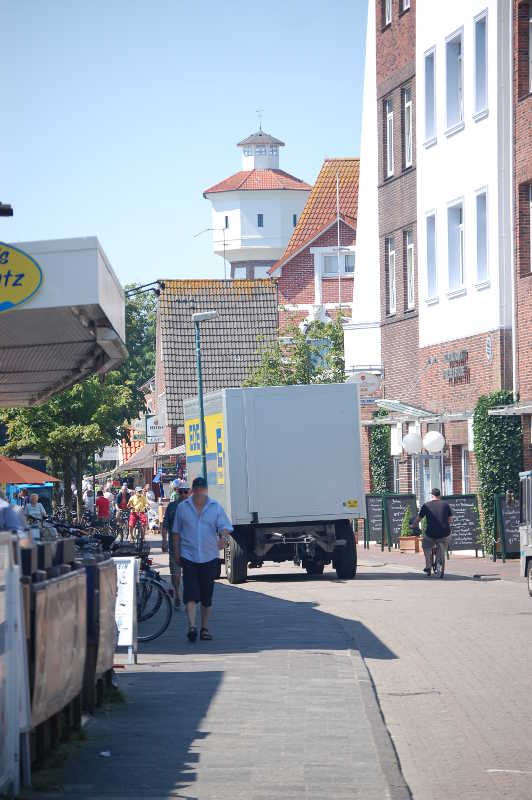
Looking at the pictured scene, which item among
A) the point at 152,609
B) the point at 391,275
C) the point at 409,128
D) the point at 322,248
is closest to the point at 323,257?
the point at 322,248

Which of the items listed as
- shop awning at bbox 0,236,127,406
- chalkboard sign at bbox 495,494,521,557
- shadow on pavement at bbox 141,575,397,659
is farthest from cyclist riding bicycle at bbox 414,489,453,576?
shop awning at bbox 0,236,127,406

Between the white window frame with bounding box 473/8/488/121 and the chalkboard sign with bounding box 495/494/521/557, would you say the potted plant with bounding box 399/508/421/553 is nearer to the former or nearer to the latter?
the chalkboard sign with bounding box 495/494/521/557

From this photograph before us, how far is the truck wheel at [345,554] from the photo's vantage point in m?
27.9

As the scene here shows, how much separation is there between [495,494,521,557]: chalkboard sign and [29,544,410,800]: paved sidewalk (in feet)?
47.1

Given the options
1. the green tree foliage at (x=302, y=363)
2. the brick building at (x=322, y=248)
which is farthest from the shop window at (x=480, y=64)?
the brick building at (x=322, y=248)

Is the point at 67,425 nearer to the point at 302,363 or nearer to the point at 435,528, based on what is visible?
the point at 302,363

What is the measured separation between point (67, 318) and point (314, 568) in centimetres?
1545

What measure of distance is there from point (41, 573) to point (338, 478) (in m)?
19.4

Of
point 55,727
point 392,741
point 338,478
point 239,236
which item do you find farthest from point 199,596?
point 239,236

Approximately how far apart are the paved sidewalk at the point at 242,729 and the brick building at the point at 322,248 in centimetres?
5852

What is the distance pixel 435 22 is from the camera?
1463 inches

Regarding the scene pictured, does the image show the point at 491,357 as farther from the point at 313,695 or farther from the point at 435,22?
the point at 313,695

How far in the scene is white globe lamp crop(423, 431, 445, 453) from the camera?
1417 inches

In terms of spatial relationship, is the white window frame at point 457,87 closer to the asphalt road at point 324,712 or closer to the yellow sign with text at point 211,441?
the yellow sign with text at point 211,441
